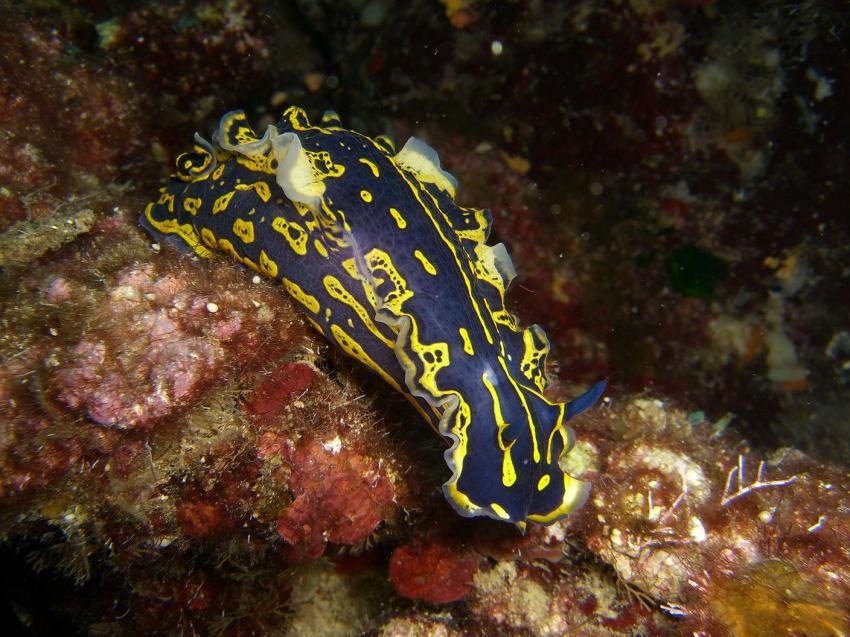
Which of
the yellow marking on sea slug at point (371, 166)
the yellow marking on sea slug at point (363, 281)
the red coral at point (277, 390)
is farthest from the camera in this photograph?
the yellow marking on sea slug at point (371, 166)

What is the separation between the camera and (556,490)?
136 inches

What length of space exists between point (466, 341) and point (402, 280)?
66cm

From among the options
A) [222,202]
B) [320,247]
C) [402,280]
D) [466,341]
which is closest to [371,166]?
[320,247]

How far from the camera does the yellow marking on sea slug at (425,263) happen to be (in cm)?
360

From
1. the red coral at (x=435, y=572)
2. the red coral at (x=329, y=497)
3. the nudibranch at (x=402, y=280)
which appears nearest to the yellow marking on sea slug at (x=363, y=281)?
the nudibranch at (x=402, y=280)

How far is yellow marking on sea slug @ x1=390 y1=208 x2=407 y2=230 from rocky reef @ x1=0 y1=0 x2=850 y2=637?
1.07 metres

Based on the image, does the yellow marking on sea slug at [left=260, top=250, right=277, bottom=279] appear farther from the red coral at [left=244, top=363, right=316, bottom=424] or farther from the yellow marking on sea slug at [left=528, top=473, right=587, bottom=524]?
the yellow marking on sea slug at [left=528, top=473, right=587, bottom=524]

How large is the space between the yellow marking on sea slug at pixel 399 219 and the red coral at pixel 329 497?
1.71 m

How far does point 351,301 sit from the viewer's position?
364 centimetres

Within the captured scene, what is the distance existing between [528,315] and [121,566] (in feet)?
15.2

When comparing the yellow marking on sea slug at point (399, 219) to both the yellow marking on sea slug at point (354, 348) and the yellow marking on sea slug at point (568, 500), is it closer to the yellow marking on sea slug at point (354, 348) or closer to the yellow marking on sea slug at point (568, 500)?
the yellow marking on sea slug at point (354, 348)

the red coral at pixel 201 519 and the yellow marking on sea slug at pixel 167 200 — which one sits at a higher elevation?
the yellow marking on sea slug at pixel 167 200

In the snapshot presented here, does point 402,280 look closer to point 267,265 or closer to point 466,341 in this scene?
point 466,341

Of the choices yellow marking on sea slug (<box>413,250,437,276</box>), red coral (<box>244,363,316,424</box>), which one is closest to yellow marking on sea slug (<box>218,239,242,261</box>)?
red coral (<box>244,363,316,424</box>)
